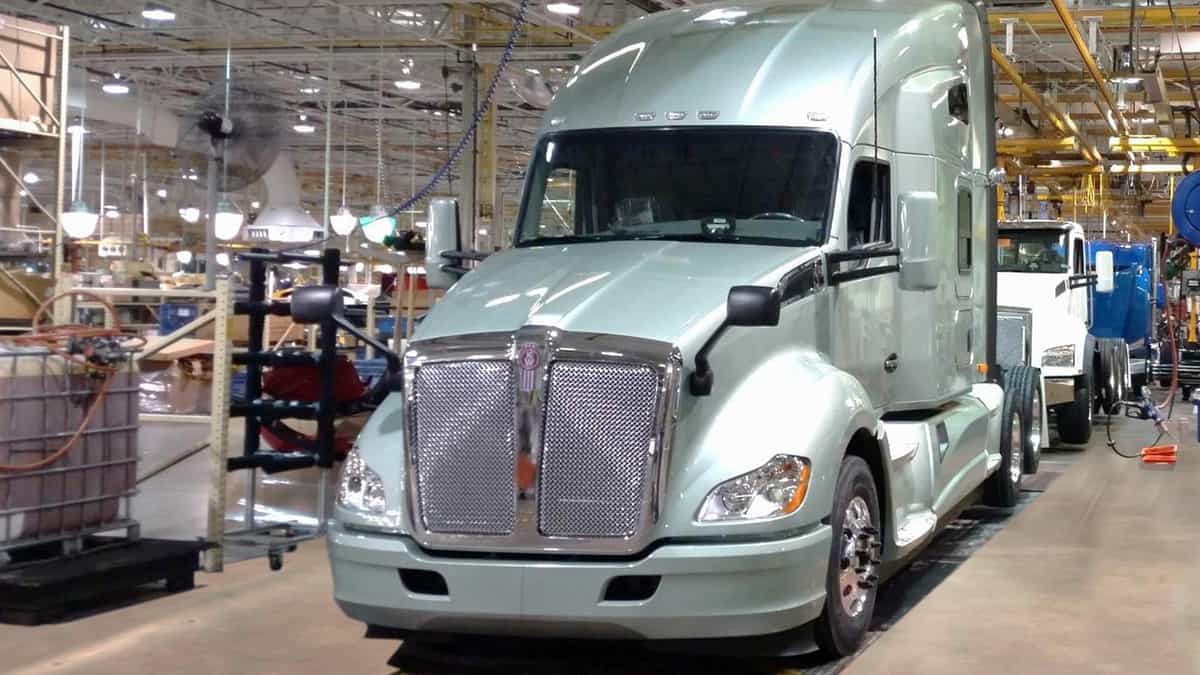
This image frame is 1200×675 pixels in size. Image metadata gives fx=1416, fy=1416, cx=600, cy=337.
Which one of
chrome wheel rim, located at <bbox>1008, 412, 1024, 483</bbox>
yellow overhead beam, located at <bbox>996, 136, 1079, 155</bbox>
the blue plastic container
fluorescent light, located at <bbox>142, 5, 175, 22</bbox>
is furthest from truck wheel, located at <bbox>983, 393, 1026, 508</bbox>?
fluorescent light, located at <bbox>142, 5, 175, 22</bbox>

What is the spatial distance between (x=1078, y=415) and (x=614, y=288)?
32.0ft

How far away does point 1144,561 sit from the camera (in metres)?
7.77

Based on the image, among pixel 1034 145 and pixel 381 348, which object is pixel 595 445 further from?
pixel 1034 145

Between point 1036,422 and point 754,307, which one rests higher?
point 754,307

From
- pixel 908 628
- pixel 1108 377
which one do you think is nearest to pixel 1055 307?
pixel 1108 377

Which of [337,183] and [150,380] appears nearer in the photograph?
[150,380]

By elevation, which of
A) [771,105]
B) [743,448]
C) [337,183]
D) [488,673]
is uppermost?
[337,183]

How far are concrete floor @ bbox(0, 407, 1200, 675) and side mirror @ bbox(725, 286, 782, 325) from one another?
1410mm

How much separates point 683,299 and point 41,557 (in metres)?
Result: 3.50

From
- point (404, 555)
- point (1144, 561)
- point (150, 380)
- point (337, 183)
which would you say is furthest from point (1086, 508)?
point (337, 183)

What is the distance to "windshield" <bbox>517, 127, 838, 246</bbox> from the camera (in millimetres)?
6176

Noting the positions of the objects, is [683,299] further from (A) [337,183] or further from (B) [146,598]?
(A) [337,183]

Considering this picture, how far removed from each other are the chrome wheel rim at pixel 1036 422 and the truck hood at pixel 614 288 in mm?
5463

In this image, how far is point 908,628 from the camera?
20.1 ft
